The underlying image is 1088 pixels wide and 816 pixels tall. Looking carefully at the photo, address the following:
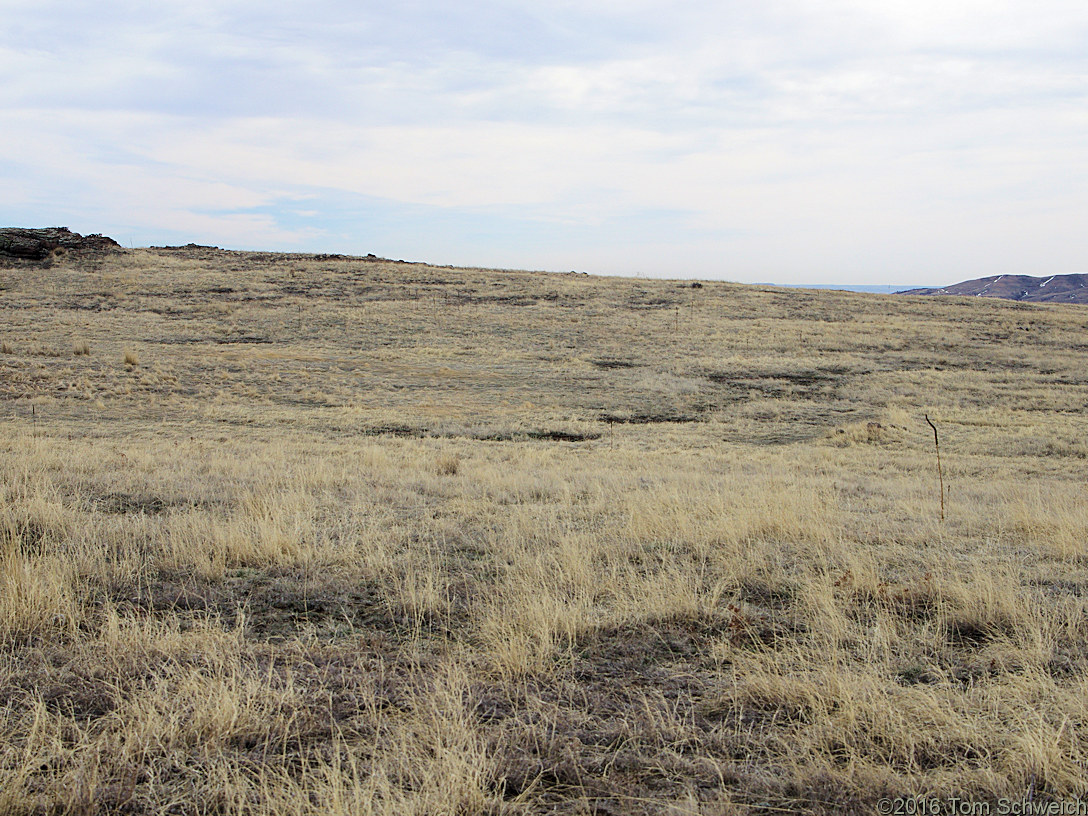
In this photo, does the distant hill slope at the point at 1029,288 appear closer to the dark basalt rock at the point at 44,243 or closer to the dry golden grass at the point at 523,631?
the dark basalt rock at the point at 44,243

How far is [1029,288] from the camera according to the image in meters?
135

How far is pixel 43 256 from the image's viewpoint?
43188 millimetres

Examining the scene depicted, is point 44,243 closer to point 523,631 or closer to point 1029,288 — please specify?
point 523,631

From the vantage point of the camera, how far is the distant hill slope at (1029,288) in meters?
121

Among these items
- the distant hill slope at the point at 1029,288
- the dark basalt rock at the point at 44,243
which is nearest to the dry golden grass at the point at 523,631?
the dark basalt rock at the point at 44,243

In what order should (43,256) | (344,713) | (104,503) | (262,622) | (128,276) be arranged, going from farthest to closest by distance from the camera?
(43,256) < (128,276) < (104,503) < (262,622) < (344,713)

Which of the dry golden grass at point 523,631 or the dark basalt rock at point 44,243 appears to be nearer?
the dry golden grass at point 523,631

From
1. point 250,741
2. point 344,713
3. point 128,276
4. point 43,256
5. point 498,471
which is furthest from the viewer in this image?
point 43,256

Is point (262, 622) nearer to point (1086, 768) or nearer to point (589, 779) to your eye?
point (589, 779)

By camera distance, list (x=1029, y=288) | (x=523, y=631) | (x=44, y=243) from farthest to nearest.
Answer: (x=1029, y=288) < (x=44, y=243) < (x=523, y=631)

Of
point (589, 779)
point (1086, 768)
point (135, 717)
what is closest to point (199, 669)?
point (135, 717)

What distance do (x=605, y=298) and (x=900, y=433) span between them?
26072 mm

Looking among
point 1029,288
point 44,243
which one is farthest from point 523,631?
point 1029,288

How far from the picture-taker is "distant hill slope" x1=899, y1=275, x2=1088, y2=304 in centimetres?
12112
